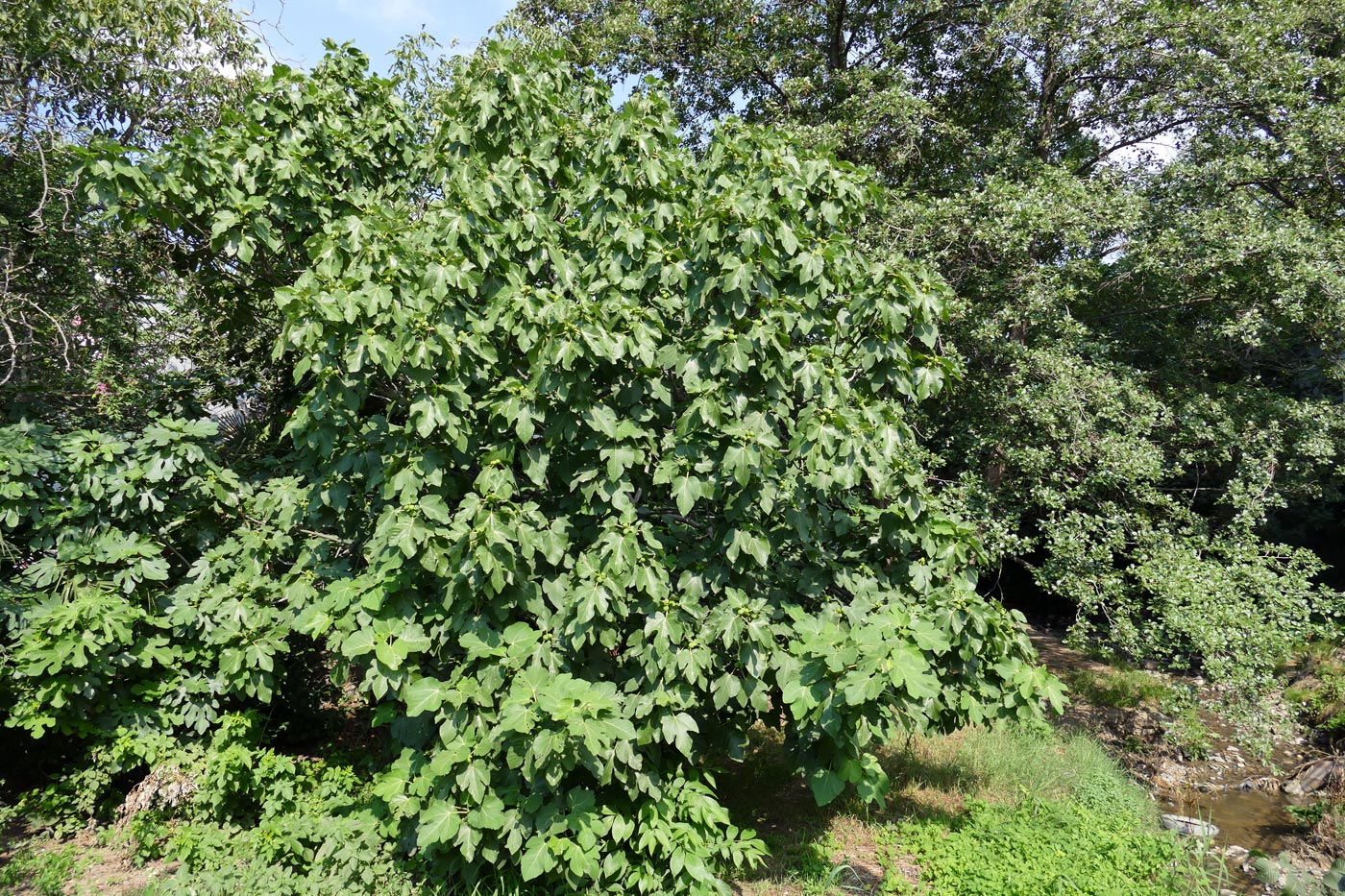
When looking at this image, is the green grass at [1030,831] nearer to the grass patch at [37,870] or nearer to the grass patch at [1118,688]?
the grass patch at [1118,688]

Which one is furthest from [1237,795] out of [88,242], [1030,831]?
[88,242]

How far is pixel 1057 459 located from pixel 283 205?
22.7ft

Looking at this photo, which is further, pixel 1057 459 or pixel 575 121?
pixel 1057 459

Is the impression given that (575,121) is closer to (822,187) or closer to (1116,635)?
(822,187)

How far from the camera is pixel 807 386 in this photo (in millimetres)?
3680

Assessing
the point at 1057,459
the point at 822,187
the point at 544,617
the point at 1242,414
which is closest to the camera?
the point at 544,617

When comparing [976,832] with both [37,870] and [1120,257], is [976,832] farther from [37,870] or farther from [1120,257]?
[1120,257]

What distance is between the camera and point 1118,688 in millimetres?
9617

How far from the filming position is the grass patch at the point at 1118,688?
30.7 feet

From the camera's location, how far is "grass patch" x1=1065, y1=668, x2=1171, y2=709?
9.35m

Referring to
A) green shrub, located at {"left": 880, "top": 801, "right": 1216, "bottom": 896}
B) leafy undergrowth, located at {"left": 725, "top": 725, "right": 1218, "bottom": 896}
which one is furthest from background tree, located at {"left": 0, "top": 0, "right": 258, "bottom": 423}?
green shrub, located at {"left": 880, "top": 801, "right": 1216, "bottom": 896}

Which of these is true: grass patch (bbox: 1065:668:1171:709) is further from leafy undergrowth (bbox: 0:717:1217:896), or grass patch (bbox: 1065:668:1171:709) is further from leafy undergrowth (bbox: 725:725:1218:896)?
leafy undergrowth (bbox: 0:717:1217:896)

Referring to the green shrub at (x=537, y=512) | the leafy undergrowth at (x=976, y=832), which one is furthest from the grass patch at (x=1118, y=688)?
the green shrub at (x=537, y=512)

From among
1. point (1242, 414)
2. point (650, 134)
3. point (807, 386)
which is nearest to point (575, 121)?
point (650, 134)
